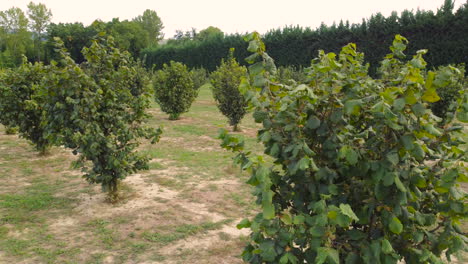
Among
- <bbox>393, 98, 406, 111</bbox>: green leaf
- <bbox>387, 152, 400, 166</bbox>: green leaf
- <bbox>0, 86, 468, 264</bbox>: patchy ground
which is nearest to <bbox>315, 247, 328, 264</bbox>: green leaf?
<bbox>387, 152, 400, 166</bbox>: green leaf

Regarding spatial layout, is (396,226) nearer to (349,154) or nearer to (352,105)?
(349,154)

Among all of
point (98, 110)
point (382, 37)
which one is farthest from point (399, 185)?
point (382, 37)

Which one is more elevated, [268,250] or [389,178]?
[389,178]

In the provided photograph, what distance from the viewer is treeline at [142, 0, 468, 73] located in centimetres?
1948

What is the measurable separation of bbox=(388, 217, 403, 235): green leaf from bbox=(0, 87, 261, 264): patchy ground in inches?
94.6

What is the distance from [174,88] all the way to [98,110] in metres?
7.94

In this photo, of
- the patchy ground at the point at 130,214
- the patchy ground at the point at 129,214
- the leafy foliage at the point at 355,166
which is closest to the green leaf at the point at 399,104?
the leafy foliage at the point at 355,166

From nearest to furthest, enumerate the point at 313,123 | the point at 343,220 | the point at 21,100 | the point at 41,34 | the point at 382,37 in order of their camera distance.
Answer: the point at 343,220 < the point at 313,123 < the point at 21,100 < the point at 382,37 < the point at 41,34

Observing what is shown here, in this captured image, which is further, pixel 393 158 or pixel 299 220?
pixel 299 220

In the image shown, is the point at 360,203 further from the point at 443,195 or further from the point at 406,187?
the point at 443,195

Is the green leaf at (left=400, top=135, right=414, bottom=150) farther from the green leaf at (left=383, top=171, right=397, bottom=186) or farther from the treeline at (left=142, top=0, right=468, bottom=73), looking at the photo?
the treeline at (left=142, top=0, right=468, bottom=73)

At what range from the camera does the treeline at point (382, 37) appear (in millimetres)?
19484

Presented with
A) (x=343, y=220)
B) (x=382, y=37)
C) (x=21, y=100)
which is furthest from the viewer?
(x=382, y=37)

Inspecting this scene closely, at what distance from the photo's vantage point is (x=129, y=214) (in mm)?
5039
